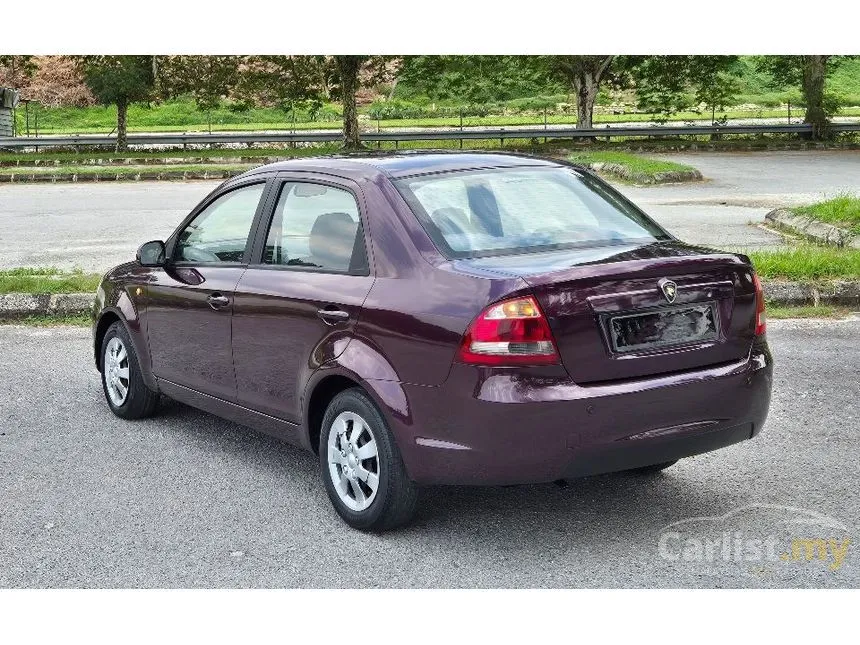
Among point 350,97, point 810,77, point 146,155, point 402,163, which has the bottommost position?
point 402,163

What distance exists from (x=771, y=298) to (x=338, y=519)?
242 inches

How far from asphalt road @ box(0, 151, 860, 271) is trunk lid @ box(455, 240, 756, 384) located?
9003 millimetres

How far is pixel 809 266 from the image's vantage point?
35.6 feet

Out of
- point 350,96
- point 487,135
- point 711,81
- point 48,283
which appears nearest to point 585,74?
point 711,81

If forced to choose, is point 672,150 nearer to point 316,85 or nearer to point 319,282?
point 316,85

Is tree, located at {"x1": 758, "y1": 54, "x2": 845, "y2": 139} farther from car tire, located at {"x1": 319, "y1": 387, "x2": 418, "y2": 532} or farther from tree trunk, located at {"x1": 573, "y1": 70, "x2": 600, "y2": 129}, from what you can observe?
car tire, located at {"x1": 319, "y1": 387, "x2": 418, "y2": 532}

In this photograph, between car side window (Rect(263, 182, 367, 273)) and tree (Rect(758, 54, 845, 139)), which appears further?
tree (Rect(758, 54, 845, 139))

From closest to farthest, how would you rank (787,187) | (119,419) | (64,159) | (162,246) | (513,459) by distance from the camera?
(513,459), (162,246), (119,419), (787,187), (64,159)

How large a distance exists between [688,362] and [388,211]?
140 cm

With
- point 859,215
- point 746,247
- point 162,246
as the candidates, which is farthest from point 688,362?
point 859,215

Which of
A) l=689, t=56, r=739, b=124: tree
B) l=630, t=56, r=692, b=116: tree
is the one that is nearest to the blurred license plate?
l=630, t=56, r=692, b=116: tree

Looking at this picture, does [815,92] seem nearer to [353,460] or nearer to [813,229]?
[813,229]

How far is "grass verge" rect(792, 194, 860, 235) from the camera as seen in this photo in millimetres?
14062

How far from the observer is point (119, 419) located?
740cm
